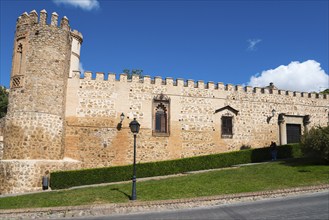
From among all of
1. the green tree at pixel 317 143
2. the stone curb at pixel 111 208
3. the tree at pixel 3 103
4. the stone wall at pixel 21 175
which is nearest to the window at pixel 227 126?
the green tree at pixel 317 143

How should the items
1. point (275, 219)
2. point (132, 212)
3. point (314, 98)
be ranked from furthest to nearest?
point (314, 98), point (132, 212), point (275, 219)

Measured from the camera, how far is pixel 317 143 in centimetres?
1797

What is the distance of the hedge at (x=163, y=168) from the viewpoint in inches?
730

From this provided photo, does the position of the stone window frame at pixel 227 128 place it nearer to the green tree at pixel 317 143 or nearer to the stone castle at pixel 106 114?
the stone castle at pixel 106 114

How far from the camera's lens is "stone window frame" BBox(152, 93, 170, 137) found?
23531mm

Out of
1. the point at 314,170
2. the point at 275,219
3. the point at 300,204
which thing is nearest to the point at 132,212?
the point at 275,219

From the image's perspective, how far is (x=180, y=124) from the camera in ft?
79.0

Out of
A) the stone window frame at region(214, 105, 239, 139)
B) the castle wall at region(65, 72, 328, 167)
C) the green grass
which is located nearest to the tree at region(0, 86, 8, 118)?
the castle wall at region(65, 72, 328, 167)

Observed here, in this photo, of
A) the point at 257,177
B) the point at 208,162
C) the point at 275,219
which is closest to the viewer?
the point at 275,219

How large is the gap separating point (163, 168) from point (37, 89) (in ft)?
32.5

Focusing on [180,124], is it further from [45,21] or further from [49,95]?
[45,21]

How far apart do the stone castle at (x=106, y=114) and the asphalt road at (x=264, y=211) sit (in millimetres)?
10537

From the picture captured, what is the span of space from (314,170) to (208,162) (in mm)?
7108

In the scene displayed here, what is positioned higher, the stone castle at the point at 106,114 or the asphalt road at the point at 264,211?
the stone castle at the point at 106,114
